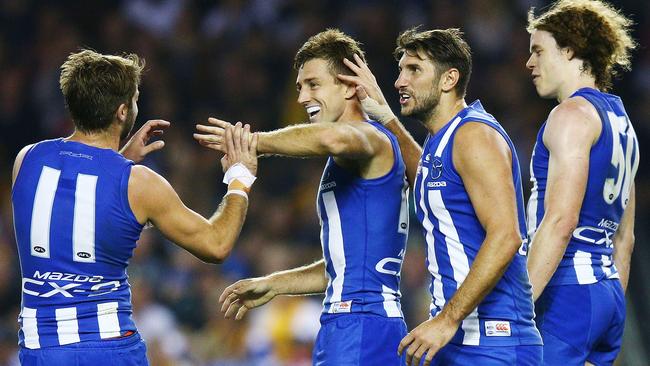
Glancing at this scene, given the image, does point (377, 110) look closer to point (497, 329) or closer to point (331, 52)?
point (331, 52)

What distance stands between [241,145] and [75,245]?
2.83ft

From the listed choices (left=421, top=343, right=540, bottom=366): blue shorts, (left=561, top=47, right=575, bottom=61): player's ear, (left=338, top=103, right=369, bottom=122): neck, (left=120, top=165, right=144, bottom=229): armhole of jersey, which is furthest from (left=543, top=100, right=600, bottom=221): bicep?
(left=120, top=165, right=144, bottom=229): armhole of jersey

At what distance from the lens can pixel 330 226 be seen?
488 cm

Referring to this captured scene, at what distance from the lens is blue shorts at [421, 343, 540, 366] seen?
13.5 feet

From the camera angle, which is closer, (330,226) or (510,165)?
(510,165)

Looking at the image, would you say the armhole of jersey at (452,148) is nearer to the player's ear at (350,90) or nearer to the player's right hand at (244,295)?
the player's ear at (350,90)

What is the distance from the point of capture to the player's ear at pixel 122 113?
4.48 metres

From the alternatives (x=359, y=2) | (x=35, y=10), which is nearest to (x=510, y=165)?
(x=359, y=2)

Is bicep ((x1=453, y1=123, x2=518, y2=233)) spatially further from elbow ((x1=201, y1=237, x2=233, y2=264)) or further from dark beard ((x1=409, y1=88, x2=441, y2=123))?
elbow ((x1=201, y1=237, x2=233, y2=264))

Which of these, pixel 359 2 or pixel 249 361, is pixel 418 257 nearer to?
pixel 249 361

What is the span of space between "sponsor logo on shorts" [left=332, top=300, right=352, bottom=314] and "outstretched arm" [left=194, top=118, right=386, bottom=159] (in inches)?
27.0

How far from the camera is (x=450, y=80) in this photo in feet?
15.0

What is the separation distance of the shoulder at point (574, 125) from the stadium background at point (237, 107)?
12.6 ft

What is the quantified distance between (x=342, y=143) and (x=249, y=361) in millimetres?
4806
